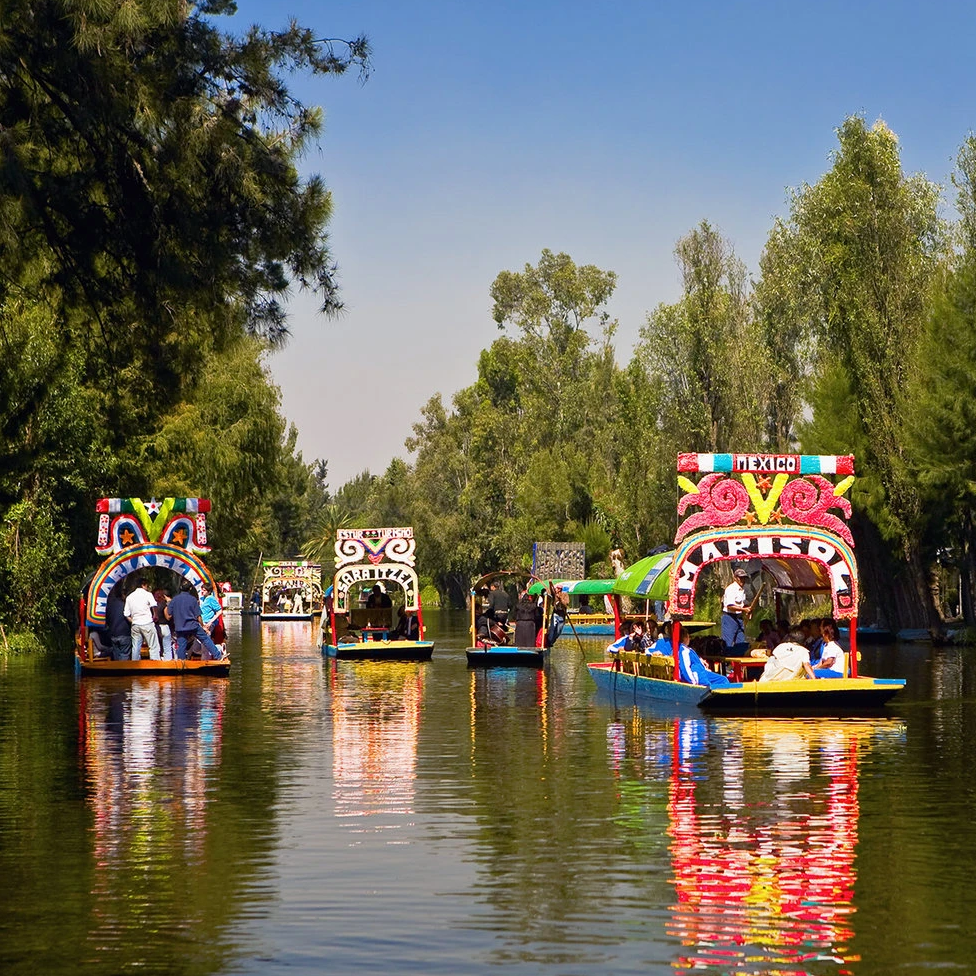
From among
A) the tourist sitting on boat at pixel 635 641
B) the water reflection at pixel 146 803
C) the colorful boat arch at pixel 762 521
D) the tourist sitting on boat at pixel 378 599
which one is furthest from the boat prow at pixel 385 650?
the colorful boat arch at pixel 762 521

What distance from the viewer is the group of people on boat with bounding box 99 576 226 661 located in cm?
3647

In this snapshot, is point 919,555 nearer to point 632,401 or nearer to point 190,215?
point 632,401

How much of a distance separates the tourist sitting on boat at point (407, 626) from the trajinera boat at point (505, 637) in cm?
194

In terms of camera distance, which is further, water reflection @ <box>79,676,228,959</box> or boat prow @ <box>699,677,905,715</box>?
boat prow @ <box>699,677,905,715</box>

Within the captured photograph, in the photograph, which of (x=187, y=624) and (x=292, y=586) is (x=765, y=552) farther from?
(x=292, y=586)

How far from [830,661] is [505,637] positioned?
17.2 metres

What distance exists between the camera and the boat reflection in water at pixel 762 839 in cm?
1049

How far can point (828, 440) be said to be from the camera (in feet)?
190

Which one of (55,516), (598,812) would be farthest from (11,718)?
(55,516)

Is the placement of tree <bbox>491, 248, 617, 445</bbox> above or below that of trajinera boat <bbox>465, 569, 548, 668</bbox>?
above

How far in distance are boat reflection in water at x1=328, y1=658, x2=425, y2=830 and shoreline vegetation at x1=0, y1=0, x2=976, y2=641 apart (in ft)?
18.5

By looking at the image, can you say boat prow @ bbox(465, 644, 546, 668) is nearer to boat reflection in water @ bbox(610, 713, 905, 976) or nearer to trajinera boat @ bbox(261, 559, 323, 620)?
boat reflection in water @ bbox(610, 713, 905, 976)

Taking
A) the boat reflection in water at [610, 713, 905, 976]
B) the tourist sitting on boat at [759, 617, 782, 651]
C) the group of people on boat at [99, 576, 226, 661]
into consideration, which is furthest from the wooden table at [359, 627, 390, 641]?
the boat reflection in water at [610, 713, 905, 976]

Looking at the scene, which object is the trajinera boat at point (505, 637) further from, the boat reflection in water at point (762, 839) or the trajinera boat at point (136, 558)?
the boat reflection in water at point (762, 839)
